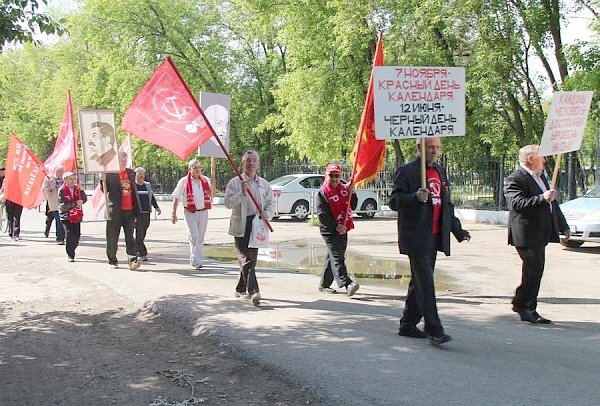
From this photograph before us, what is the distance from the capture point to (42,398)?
16.8 feet

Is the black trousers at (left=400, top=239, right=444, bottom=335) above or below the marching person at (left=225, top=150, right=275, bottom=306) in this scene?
below

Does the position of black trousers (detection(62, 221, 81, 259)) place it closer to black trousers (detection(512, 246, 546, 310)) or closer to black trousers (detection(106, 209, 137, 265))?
black trousers (detection(106, 209, 137, 265))

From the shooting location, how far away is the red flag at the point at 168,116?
8.92 metres

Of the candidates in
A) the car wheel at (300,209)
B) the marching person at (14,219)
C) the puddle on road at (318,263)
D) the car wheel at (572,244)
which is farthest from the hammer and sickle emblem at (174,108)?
the car wheel at (300,209)

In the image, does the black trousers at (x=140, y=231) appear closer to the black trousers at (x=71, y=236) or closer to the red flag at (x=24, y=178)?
the black trousers at (x=71, y=236)

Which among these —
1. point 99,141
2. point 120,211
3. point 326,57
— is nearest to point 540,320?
point 120,211

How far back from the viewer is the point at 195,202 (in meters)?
11.3

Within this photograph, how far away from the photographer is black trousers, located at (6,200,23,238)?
1664 centimetres

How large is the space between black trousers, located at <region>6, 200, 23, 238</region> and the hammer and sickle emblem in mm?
9293

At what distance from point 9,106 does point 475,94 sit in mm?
46534

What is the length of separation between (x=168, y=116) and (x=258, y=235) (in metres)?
2.18

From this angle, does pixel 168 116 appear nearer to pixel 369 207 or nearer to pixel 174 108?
pixel 174 108

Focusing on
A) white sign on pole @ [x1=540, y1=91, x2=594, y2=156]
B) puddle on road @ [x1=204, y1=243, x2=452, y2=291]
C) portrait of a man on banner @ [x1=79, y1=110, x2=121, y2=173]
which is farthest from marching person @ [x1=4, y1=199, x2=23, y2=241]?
white sign on pole @ [x1=540, y1=91, x2=594, y2=156]

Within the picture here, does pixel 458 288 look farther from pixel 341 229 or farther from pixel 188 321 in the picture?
pixel 188 321
